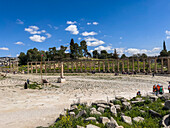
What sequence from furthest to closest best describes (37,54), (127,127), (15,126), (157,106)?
(37,54) < (157,106) < (15,126) < (127,127)

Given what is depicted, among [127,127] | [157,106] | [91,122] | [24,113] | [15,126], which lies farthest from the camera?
[24,113]

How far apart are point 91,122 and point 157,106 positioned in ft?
14.7

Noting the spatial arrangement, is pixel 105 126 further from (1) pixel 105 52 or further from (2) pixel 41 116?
(1) pixel 105 52

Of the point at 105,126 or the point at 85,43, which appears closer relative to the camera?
the point at 105,126

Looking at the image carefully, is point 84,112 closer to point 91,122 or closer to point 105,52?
point 91,122

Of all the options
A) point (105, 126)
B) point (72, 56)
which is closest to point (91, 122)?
point (105, 126)

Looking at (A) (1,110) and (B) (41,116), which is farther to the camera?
(A) (1,110)

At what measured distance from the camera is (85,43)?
359 feet

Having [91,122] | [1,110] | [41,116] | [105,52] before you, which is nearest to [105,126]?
[91,122]

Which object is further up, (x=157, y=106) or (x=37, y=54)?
(x=37, y=54)

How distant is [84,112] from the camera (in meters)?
7.08

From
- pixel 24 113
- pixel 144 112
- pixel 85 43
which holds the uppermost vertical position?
pixel 85 43

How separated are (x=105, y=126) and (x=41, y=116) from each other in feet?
→ 15.0

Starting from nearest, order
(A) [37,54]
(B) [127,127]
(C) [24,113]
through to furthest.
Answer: (B) [127,127] < (C) [24,113] < (A) [37,54]
